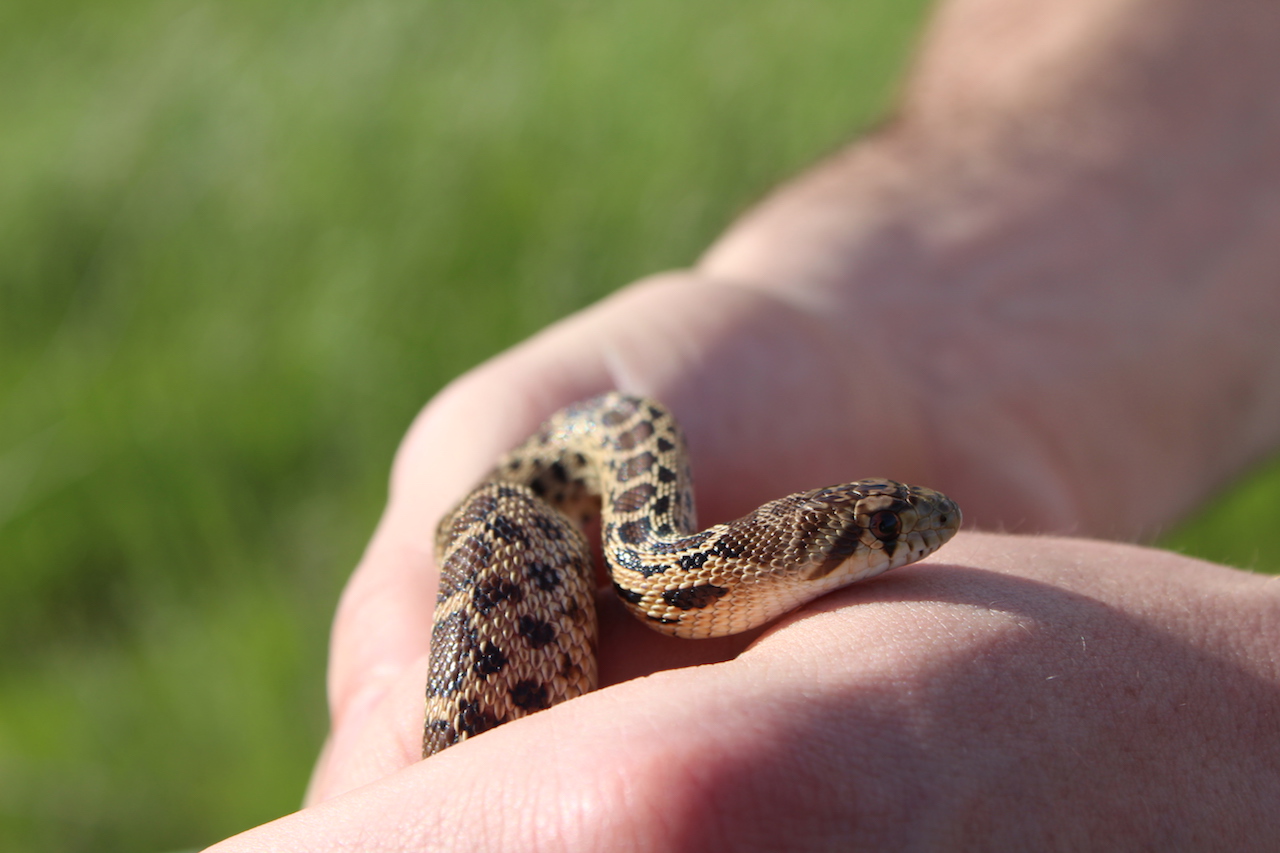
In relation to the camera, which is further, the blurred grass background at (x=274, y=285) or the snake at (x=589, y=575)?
the blurred grass background at (x=274, y=285)

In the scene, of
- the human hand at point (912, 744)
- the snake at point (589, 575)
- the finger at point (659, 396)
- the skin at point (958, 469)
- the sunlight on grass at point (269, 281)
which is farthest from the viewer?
the sunlight on grass at point (269, 281)

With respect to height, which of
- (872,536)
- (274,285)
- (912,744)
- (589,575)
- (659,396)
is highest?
(274,285)

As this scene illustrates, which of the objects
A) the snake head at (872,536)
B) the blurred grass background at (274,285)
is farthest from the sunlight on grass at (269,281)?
the snake head at (872,536)

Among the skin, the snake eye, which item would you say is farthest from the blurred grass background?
the snake eye

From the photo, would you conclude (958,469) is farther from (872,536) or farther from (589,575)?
(589,575)

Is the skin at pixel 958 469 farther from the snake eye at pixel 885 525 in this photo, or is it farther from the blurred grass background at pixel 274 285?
the blurred grass background at pixel 274 285

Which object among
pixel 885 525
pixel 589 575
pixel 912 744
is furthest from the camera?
pixel 589 575

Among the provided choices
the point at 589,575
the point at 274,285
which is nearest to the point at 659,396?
the point at 589,575

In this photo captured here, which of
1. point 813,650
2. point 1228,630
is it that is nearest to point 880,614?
point 813,650
